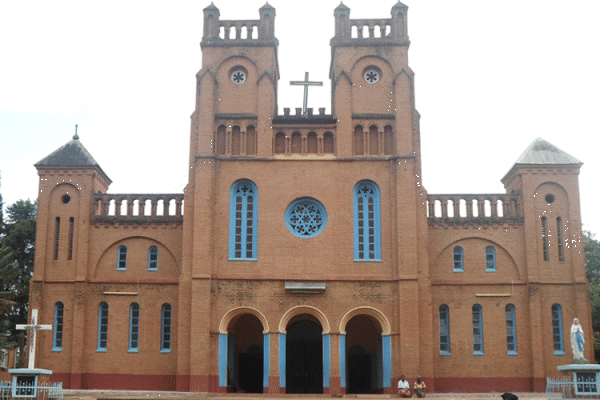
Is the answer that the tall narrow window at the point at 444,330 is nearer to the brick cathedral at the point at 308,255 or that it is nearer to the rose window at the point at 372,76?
the brick cathedral at the point at 308,255

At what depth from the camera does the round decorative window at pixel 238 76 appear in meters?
35.4

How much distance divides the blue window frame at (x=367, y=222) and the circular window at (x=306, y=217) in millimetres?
1649

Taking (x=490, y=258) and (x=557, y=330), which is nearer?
(x=557, y=330)

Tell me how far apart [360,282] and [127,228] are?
11960mm

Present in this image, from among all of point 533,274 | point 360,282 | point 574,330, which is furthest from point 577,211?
point 360,282

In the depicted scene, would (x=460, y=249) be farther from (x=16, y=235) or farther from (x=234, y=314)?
(x=16, y=235)

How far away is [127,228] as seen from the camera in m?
35.8

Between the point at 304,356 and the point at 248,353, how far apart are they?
2.84 metres

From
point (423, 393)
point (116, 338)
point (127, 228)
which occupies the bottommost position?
point (423, 393)

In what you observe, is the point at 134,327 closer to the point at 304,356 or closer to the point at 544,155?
the point at 304,356

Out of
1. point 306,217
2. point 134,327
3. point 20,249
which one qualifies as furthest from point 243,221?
point 20,249

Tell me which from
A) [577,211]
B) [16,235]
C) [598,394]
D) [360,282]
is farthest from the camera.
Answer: [16,235]

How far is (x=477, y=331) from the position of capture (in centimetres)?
3444

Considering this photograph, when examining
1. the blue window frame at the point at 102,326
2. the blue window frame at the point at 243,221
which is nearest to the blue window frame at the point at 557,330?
the blue window frame at the point at 243,221
